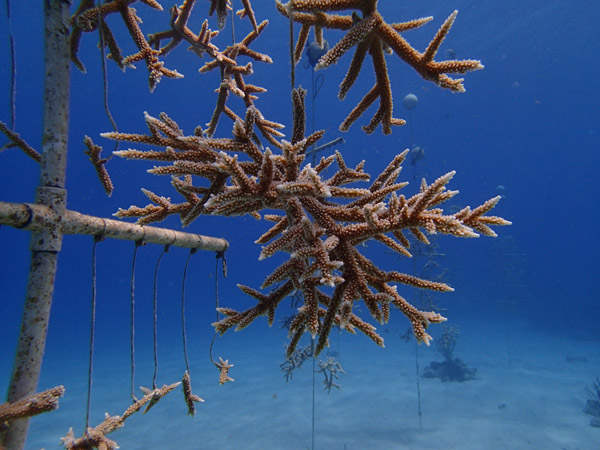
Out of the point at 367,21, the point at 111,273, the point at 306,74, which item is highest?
the point at 306,74

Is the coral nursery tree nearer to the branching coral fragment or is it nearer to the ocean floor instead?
the branching coral fragment

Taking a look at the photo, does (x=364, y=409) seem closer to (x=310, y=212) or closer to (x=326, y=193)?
(x=310, y=212)

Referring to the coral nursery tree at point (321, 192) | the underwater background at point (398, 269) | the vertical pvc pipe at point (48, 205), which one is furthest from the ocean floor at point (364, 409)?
the vertical pvc pipe at point (48, 205)

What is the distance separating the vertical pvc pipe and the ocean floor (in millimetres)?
8790

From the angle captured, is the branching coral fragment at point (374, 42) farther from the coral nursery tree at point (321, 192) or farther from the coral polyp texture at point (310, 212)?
the coral polyp texture at point (310, 212)

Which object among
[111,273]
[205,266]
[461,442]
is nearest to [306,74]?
[461,442]

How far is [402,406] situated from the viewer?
11906 millimetres

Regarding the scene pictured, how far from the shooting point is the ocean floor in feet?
30.9

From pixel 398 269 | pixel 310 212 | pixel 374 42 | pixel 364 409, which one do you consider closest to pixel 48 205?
pixel 310 212

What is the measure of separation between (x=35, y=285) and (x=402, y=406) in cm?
1307

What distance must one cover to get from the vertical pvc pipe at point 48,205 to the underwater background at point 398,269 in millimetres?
7411

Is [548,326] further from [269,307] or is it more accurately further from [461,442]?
[269,307]

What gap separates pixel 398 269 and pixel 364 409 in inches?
1783

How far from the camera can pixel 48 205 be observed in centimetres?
190
